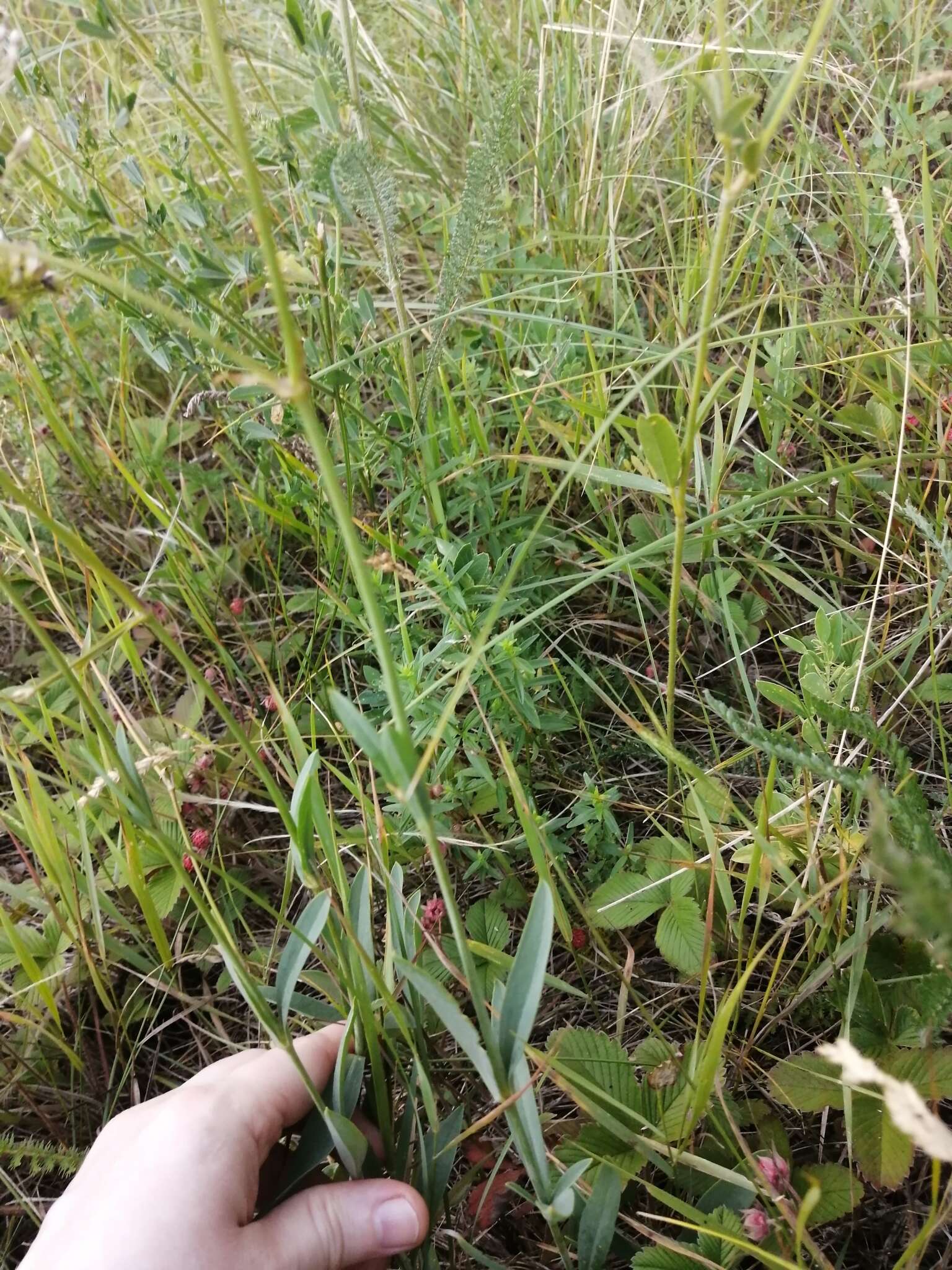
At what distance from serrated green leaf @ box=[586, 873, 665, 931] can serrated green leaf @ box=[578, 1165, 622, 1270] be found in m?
0.32

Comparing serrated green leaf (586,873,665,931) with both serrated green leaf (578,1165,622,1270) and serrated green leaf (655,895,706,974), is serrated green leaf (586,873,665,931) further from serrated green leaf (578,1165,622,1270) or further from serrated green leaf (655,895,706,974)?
serrated green leaf (578,1165,622,1270)

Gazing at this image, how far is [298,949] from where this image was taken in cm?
81

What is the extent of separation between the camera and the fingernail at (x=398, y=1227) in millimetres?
798

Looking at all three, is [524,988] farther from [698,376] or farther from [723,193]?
[723,193]

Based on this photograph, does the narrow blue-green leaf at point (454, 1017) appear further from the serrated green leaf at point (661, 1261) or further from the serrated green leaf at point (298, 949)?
the serrated green leaf at point (661, 1261)

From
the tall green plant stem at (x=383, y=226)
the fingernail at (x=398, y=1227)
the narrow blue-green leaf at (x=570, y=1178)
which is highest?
the tall green plant stem at (x=383, y=226)

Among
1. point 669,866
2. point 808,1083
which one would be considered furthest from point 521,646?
point 808,1083

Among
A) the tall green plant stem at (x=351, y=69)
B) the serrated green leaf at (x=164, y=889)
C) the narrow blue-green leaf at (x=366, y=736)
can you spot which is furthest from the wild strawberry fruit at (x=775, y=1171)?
the tall green plant stem at (x=351, y=69)

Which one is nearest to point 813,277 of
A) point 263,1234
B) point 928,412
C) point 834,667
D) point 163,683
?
point 928,412

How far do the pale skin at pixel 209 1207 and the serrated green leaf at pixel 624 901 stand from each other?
40cm

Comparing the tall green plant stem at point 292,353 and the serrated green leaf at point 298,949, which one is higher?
the tall green plant stem at point 292,353

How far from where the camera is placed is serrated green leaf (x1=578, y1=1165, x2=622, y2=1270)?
78 cm

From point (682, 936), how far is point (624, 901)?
85mm

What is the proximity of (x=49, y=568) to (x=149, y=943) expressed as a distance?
798mm
